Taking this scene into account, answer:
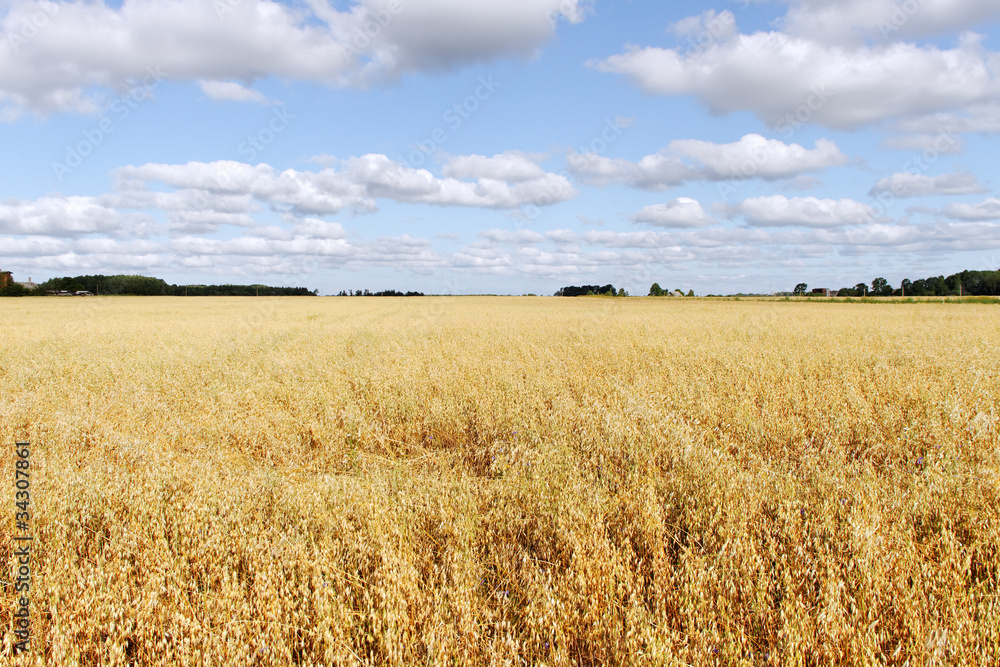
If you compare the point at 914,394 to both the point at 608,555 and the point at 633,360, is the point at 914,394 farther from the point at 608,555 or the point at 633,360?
the point at 608,555

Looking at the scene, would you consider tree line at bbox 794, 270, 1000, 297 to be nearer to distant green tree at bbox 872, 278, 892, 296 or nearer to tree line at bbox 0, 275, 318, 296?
distant green tree at bbox 872, 278, 892, 296

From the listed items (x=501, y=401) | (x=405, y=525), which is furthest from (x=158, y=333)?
(x=405, y=525)

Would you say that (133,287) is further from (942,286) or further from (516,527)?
(942,286)

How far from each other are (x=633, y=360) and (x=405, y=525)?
17.8ft

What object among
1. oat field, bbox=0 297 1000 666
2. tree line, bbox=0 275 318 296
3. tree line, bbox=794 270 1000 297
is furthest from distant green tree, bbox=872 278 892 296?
tree line, bbox=0 275 318 296

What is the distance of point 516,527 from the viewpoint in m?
A: 3.01

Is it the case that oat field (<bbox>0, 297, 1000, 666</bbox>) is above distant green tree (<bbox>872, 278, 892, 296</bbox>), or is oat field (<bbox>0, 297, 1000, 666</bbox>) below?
below

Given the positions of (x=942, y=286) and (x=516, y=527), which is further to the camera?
(x=942, y=286)

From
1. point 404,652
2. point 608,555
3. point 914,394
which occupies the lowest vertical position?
point 404,652

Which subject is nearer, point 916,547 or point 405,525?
point 916,547

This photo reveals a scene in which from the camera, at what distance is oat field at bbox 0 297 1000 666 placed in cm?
213

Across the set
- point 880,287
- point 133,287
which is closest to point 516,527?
point 880,287

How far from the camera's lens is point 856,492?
117 inches

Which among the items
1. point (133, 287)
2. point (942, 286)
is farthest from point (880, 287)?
point (133, 287)
